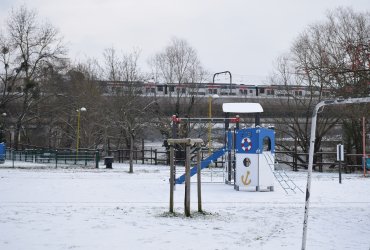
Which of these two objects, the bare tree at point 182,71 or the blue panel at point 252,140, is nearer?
the blue panel at point 252,140

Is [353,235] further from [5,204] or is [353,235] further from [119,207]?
[5,204]

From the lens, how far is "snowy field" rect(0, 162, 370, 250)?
25.3 ft

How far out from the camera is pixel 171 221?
32.2 feet

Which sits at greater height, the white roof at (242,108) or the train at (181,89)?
the train at (181,89)

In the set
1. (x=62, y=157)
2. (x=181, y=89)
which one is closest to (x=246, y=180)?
(x=62, y=157)

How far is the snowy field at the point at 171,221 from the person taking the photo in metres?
7.71

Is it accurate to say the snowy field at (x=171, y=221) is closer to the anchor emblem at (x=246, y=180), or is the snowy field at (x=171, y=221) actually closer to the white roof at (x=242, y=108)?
the anchor emblem at (x=246, y=180)

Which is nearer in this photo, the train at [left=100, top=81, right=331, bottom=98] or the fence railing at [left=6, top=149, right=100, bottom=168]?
the fence railing at [left=6, top=149, right=100, bottom=168]

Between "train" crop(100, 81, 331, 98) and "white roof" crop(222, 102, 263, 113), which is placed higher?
"train" crop(100, 81, 331, 98)

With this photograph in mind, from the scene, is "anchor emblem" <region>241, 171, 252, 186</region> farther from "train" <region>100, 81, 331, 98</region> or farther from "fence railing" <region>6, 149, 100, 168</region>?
"train" <region>100, 81, 331, 98</region>

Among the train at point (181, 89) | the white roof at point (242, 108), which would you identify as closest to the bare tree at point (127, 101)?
the train at point (181, 89)

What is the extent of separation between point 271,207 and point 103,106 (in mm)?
36773

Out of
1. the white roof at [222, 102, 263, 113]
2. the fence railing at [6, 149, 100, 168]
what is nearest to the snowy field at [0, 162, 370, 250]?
the white roof at [222, 102, 263, 113]

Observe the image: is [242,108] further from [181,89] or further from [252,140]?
[181,89]
